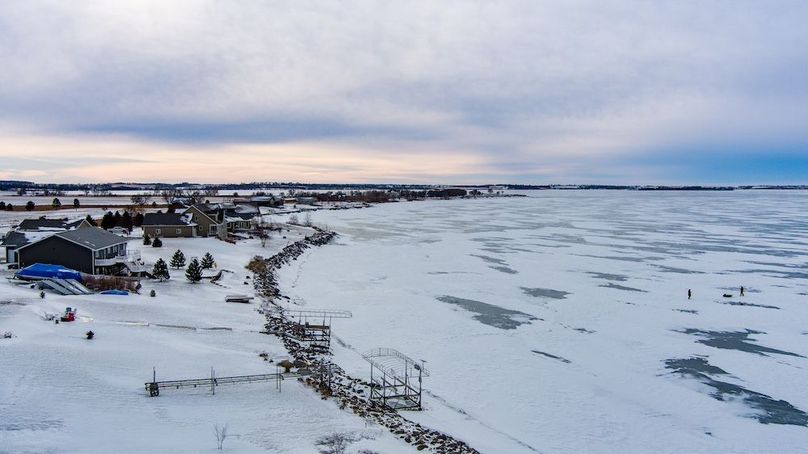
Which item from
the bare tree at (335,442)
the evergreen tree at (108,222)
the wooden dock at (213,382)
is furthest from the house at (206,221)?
the bare tree at (335,442)

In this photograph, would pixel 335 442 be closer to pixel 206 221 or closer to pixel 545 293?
pixel 545 293

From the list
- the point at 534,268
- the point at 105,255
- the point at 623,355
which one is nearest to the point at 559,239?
the point at 534,268

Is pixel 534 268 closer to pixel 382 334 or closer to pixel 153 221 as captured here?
pixel 382 334

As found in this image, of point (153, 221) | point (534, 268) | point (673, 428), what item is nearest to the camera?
point (673, 428)

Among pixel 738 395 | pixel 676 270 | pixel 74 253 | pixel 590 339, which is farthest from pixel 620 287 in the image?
pixel 74 253

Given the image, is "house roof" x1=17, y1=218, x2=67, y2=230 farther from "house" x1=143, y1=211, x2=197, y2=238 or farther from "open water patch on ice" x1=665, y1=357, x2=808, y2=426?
"open water patch on ice" x1=665, y1=357, x2=808, y2=426

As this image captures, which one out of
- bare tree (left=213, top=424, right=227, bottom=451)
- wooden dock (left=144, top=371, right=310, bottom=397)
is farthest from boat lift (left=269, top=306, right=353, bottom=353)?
bare tree (left=213, top=424, right=227, bottom=451)

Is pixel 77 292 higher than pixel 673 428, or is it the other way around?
pixel 77 292

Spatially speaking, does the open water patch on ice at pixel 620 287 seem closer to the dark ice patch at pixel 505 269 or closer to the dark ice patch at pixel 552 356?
the dark ice patch at pixel 505 269
